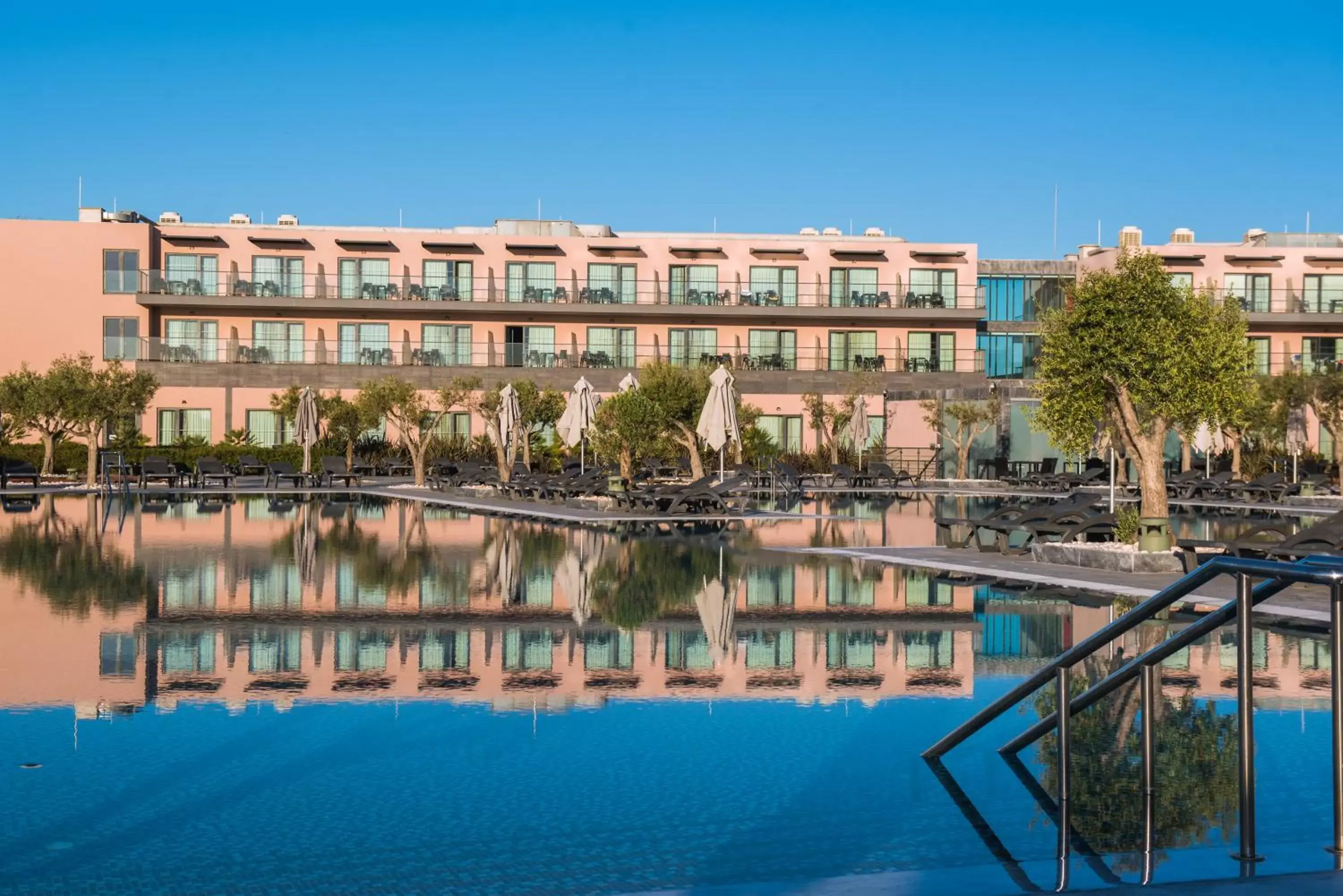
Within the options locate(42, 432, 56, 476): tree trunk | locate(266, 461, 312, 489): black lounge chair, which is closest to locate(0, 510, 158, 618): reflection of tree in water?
locate(266, 461, 312, 489): black lounge chair

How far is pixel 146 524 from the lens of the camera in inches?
906

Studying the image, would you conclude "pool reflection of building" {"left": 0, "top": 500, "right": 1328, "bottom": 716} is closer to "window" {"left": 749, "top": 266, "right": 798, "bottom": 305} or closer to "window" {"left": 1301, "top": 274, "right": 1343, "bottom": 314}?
"window" {"left": 749, "top": 266, "right": 798, "bottom": 305}

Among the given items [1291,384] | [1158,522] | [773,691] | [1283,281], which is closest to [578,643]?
[773,691]

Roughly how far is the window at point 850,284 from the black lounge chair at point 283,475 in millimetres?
20753

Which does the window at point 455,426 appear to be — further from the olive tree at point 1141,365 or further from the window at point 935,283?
the olive tree at point 1141,365

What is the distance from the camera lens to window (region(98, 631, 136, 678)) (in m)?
8.99

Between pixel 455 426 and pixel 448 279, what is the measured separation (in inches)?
201

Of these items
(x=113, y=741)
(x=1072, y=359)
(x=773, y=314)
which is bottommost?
(x=113, y=741)

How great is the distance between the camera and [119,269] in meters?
49.2

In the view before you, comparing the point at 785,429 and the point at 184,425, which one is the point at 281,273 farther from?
the point at 785,429

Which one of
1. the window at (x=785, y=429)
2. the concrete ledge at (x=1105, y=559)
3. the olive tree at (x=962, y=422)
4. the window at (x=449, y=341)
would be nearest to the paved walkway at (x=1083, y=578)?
the concrete ledge at (x=1105, y=559)

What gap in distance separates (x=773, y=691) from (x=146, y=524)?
16.9 meters

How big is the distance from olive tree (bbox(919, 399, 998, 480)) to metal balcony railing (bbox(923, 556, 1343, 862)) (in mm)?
38953

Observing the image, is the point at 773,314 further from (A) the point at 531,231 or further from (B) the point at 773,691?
(B) the point at 773,691
